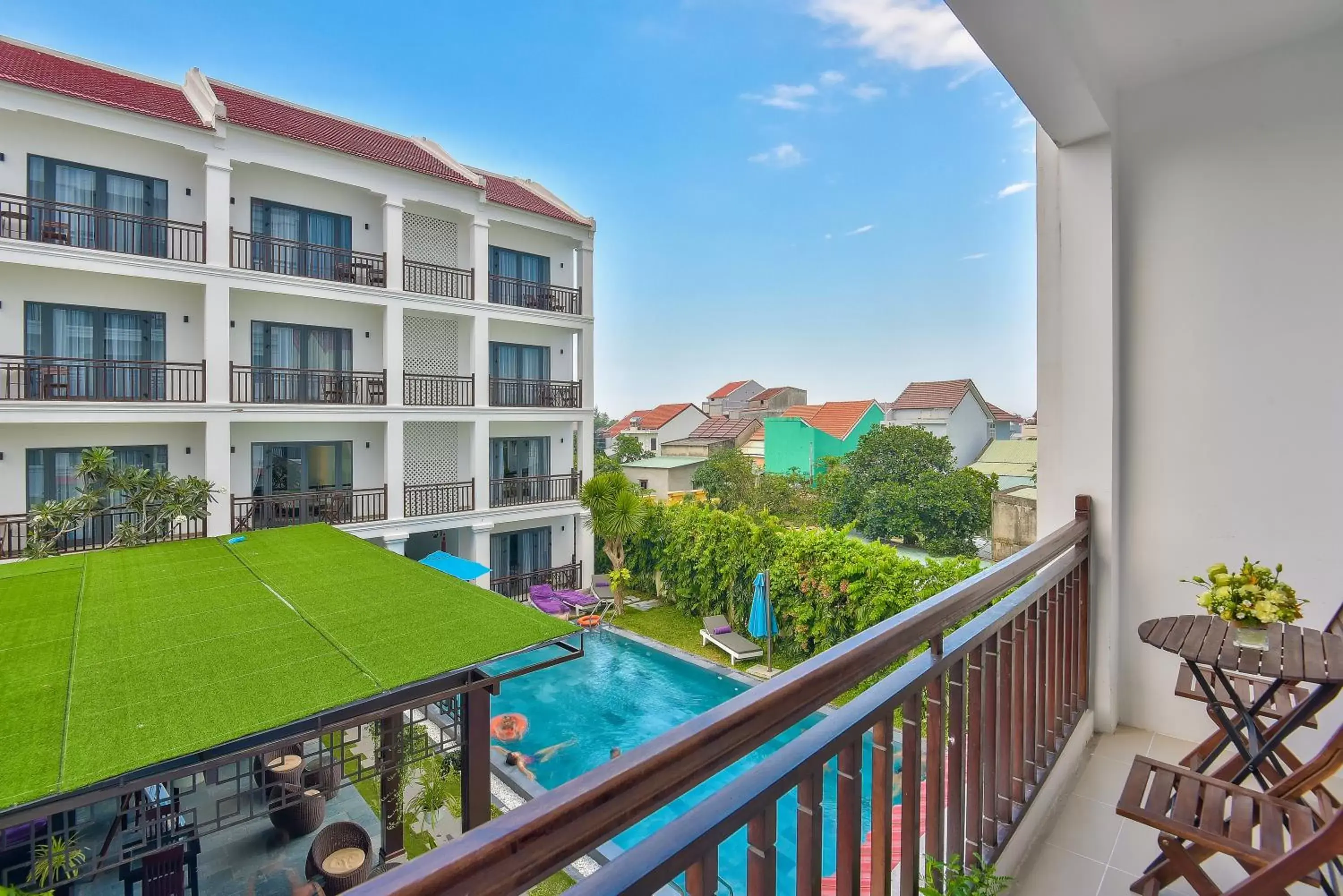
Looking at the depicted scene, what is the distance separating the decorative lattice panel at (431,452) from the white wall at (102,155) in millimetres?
→ 4393

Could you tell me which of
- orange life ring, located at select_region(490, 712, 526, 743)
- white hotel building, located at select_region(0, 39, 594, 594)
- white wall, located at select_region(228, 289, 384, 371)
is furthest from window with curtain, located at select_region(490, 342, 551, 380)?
orange life ring, located at select_region(490, 712, 526, 743)

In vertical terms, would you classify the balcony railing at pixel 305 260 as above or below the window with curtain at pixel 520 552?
above

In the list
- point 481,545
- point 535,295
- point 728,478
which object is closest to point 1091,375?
point 481,545

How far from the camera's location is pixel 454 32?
19328mm

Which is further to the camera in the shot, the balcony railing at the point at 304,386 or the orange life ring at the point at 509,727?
the balcony railing at the point at 304,386

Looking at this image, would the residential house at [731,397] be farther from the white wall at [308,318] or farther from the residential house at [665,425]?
the white wall at [308,318]

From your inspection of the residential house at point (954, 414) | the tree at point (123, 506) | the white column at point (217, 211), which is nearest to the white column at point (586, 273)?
the white column at point (217, 211)

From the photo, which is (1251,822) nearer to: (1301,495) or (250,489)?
(1301,495)

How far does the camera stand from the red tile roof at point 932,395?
22219 mm

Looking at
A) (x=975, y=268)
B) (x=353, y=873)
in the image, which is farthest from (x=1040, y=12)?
(x=975, y=268)

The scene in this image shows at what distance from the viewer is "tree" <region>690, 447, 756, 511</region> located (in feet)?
61.3

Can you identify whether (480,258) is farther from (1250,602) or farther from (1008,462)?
(1008,462)

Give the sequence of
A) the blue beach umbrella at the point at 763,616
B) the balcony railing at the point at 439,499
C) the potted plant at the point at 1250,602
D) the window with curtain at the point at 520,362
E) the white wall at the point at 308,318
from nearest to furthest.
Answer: the potted plant at the point at 1250,602 < the blue beach umbrella at the point at 763,616 < the white wall at the point at 308,318 < the balcony railing at the point at 439,499 < the window with curtain at the point at 520,362

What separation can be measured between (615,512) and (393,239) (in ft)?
19.6
